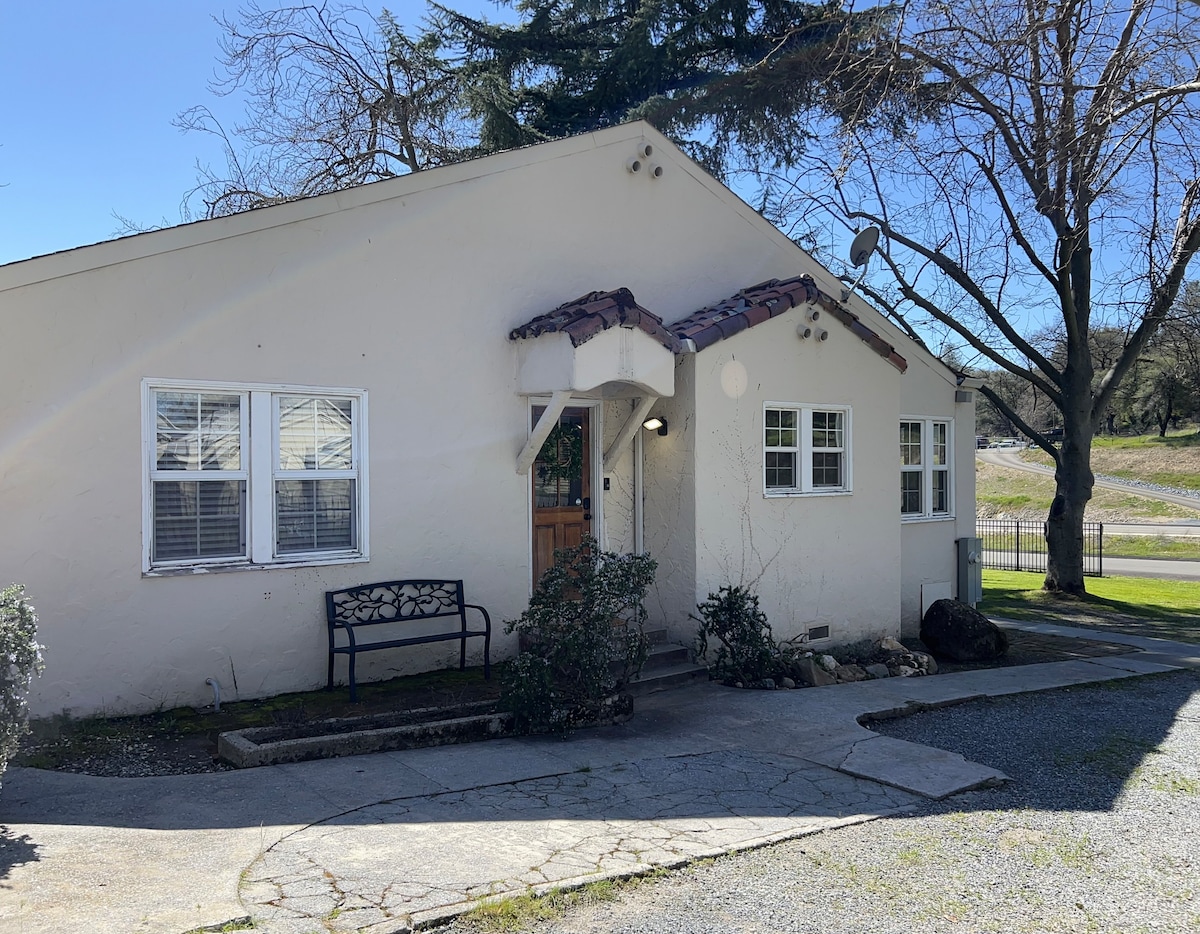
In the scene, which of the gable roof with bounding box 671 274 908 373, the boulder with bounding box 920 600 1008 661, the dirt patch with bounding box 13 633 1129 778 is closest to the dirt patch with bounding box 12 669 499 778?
the dirt patch with bounding box 13 633 1129 778

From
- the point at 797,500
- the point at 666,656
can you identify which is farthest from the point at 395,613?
the point at 797,500

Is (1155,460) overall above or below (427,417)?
above

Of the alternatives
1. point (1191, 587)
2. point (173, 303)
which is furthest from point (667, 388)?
point (1191, 587)

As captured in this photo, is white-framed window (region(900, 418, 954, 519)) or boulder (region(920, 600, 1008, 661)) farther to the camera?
white-framed window (region(900, 418, 954, 519))

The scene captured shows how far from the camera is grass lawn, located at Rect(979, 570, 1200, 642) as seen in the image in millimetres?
14484

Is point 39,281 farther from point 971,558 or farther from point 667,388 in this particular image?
point 971,558

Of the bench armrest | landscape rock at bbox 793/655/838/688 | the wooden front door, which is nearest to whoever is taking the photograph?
the bench armrest

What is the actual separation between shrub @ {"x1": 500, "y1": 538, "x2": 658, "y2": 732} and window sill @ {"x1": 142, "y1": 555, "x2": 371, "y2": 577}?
1677mm

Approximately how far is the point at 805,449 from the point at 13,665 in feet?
26.3

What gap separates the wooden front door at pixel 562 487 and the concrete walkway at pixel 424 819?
2512mm

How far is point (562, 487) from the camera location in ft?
32.2

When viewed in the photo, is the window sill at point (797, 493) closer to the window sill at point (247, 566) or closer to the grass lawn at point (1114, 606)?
the window sill at point (247, 566)

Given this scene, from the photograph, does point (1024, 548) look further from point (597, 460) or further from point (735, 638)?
point (597, 460)

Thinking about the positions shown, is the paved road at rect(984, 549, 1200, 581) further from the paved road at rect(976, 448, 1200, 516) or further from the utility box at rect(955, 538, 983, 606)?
the utility box at rect(955, 538, 983, 606)
